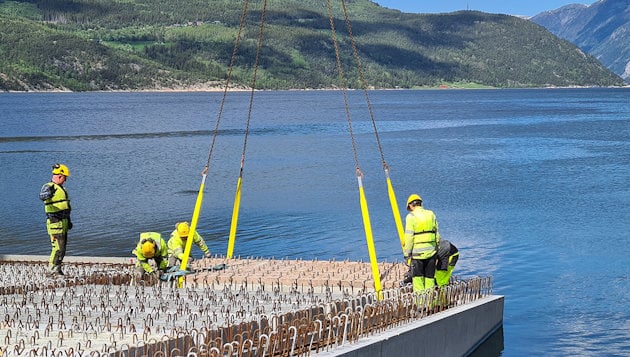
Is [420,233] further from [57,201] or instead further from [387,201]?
[387,201]

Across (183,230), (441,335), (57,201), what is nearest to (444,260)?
(441,335)

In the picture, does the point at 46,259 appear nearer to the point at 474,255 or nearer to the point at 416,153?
the point at 474,255

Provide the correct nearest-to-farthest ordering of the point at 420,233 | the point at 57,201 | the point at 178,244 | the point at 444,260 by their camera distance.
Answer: the point at 420,233 → the point at 444,260 → the point at 57,201 → the point at 178,244

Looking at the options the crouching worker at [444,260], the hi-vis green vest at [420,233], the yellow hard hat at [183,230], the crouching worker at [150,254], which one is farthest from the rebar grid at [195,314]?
the yellow hard hat at [183,230]

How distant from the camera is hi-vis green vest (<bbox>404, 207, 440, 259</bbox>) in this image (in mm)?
18594

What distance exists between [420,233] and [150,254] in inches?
225

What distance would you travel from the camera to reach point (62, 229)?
73.3ft

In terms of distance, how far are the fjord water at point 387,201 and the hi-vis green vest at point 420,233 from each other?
5546 mm

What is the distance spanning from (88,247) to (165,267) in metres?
16.8

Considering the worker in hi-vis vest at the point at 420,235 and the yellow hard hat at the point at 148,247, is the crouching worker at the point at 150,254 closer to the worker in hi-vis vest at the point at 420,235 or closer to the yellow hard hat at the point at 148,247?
the yellow hard hat at the point at 148,247

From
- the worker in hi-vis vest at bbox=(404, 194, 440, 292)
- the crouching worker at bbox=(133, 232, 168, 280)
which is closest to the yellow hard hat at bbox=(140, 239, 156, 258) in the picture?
the crouching worker at bbox=(133, 232, 168, 280)

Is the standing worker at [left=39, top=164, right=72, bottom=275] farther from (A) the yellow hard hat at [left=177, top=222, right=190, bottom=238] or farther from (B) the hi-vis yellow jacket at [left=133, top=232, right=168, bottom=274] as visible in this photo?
(A) the yellow hard hat at [left=177, top=222, right=190, bottom=238]

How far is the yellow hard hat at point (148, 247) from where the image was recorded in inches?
→ 837

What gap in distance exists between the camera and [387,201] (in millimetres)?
52531
